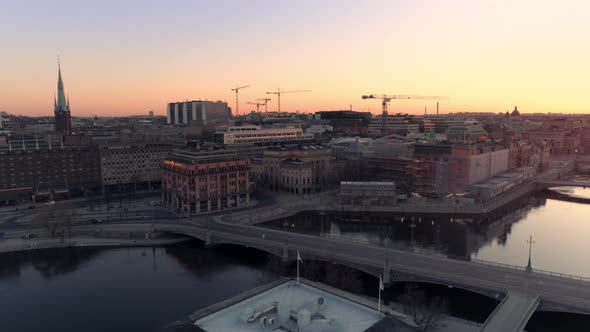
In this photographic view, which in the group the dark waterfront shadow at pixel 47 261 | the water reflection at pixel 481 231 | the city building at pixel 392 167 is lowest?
the dark waterfront shadow at pixel 47 261

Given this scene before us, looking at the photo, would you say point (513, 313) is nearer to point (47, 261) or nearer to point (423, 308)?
point (423, 308)

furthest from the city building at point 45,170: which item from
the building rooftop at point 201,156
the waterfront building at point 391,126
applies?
the waterfront building at point 391,126

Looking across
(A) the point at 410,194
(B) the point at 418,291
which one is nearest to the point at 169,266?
(B) the point at 418,291

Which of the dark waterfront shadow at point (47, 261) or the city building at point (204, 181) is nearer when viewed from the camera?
the dark waterfront shadow at point (47, 261)

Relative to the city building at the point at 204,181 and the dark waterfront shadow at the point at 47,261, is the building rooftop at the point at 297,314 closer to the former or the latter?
the dark waterfront shadow at the point at 47,261

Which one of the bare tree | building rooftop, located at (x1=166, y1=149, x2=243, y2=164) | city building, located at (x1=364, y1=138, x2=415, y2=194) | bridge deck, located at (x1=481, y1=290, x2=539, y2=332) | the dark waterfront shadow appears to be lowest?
A: the dark waterfront shadow

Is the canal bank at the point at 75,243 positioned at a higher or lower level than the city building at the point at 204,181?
lower

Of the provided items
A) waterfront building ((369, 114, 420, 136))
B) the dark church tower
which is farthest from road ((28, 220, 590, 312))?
waterfront building ((369, 114, 420, 136))

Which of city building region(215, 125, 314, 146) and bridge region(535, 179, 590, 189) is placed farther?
city building region(215, 125, 314, 146)

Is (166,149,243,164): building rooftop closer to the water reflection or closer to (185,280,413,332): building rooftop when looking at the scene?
the water reflection
